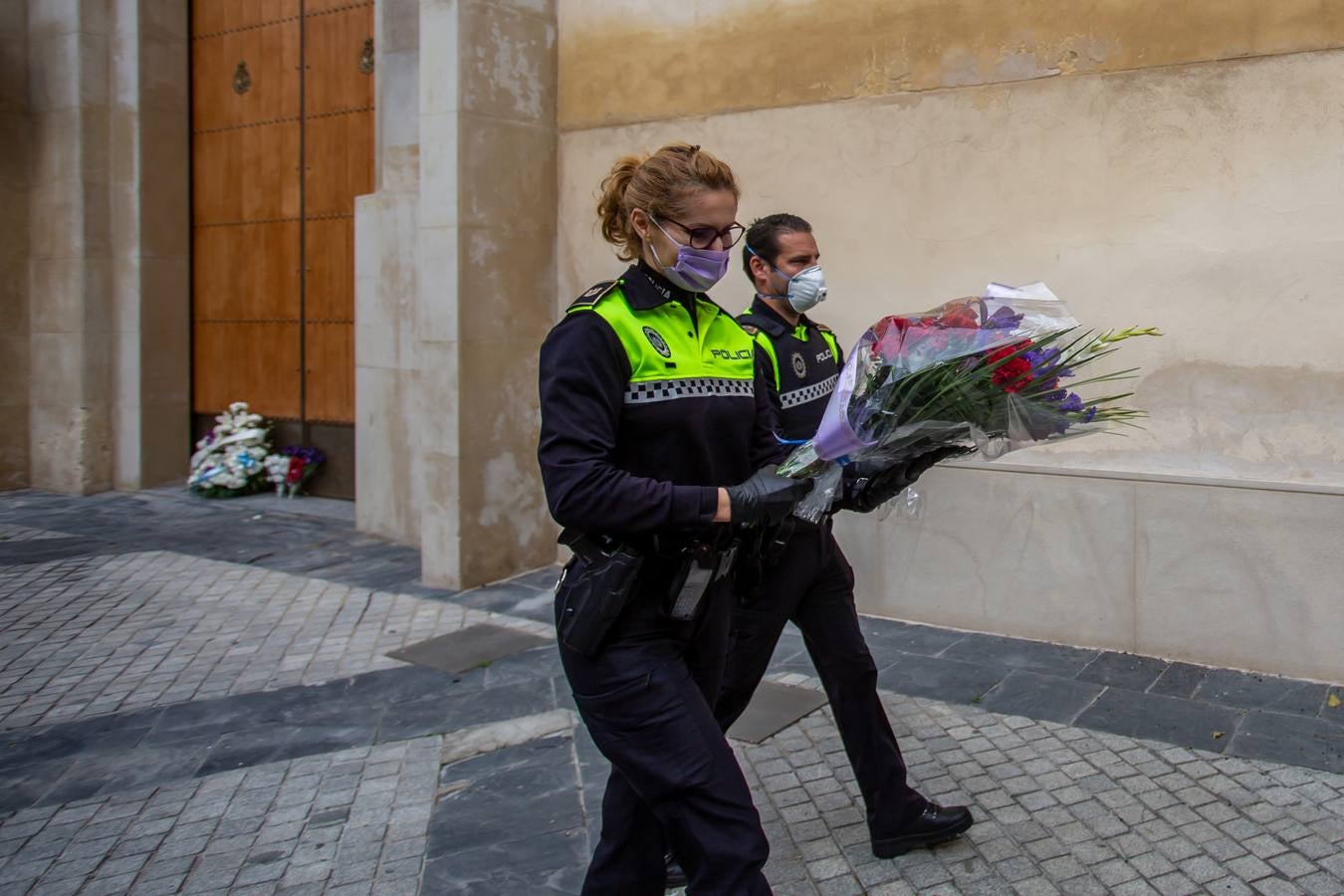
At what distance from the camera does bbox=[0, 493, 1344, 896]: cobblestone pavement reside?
11.5 feet

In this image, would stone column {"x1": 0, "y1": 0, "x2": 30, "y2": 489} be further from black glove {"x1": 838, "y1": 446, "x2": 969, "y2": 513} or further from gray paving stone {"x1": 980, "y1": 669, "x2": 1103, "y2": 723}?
black glove {"x1": 838, "y1": 446, "x2": 969, "y2": 513}

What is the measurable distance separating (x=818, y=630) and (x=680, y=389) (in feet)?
4.23

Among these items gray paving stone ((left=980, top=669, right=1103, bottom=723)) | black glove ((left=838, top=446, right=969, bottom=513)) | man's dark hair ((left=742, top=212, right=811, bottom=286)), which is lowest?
gray paving stone ((left=980, top=669, right=1103, bottom=723))

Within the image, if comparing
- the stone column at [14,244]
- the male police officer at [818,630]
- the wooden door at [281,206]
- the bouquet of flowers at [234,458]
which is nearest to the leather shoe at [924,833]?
the male police officer at [818,630]

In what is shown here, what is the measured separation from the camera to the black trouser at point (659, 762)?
237 centimetres

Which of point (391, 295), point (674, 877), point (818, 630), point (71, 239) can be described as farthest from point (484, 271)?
point (71, 239)

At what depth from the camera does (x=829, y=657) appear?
11.5ft

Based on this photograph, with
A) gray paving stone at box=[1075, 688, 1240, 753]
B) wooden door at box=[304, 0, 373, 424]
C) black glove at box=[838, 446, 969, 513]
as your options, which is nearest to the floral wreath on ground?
wooden door at box=[304, 0, 373, 424]

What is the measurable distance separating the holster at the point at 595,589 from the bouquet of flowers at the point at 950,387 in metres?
0.47

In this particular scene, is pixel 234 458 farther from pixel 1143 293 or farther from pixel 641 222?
pixel 641 222

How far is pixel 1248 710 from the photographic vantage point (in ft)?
15.4

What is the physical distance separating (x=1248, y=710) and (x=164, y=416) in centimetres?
943

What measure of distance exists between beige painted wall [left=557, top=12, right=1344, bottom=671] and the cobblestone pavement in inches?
13.3

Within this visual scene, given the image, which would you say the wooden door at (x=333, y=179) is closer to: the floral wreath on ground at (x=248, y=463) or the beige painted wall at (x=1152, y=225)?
the floral wreath on ground at (x=248, y=463)
